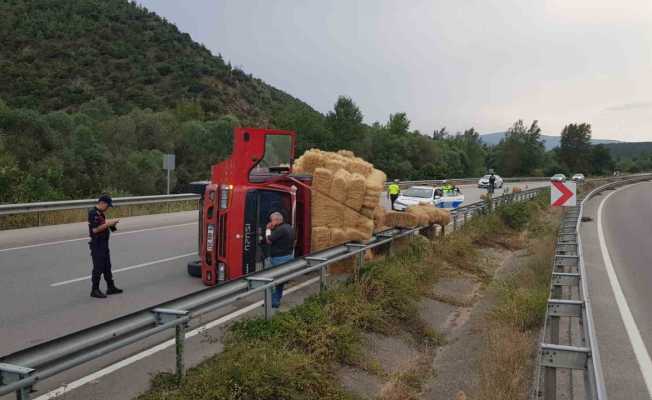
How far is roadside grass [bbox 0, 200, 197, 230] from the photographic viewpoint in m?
16.8

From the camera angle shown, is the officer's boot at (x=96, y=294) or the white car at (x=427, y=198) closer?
the officer's boot at (x=96, y=294)

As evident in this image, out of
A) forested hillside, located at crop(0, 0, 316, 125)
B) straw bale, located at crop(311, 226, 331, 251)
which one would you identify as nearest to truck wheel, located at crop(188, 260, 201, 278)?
straw bale, located at crop(311, 226, 331, 251)

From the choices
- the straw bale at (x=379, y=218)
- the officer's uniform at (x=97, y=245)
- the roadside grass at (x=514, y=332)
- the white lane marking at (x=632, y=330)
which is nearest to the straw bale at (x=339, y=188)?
the straw bale at (x=379, y=218)

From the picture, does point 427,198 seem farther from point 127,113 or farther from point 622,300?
point 127,113

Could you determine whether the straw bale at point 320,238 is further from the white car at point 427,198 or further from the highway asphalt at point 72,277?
the white car at point 427,198

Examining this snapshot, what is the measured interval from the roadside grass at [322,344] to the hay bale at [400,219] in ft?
5.07

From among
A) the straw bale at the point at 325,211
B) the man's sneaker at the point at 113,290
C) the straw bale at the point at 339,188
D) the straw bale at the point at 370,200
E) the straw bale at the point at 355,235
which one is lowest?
the man's sneaker at the point at 113,290

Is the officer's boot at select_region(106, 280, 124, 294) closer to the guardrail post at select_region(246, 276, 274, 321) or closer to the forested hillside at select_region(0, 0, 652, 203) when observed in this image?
the guardrail post at select_region(246, 276, 274, 321)

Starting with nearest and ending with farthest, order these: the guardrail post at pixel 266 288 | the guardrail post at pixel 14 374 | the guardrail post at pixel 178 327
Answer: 1. the guardrail post at pixel 14 374
2. the guardrail post at pixel 178 327
3. the guardrail post at pixel 266 288

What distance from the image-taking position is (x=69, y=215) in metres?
18.6

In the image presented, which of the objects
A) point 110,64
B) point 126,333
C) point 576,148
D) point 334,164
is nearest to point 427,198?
point 334,164

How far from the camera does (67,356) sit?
4.24m

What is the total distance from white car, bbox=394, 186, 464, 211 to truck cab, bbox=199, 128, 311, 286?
591 inches

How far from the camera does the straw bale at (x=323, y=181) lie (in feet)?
34.3
